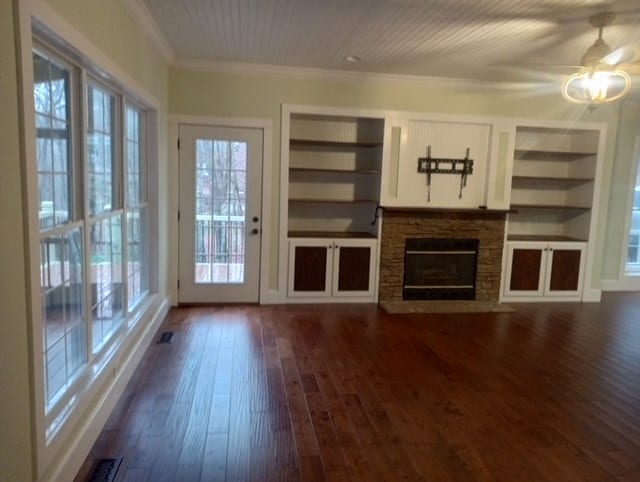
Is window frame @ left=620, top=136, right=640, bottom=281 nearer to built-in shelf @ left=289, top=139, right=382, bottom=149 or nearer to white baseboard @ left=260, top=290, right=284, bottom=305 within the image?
built-in shelf @ left=289, top=139, right=382, bottom=149

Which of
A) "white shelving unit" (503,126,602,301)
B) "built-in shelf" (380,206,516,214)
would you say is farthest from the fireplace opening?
"white shelving unit" (503,126,602,301)

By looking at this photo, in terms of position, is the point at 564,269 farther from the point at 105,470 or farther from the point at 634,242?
the point at 105,470

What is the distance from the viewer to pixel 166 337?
411cm

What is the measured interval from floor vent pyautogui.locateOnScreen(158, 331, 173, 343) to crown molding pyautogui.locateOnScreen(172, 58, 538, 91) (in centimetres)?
270

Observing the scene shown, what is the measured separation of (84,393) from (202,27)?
2.86m

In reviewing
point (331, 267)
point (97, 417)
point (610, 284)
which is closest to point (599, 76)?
point (331, 267)

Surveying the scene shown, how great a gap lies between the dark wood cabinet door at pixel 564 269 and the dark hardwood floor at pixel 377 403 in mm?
1109

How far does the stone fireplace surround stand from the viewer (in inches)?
214

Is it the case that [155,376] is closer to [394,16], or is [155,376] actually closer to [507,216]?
[394,16]

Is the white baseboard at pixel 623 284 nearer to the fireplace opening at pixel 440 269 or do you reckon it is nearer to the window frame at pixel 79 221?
the fireplace opening at pixel 440 269

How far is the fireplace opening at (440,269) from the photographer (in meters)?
5.55

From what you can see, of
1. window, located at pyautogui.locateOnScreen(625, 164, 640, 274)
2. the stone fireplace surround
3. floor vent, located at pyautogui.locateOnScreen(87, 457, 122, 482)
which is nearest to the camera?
floor vent, located at pyautogui.locateOnScreen(87, 457, 122, 482)

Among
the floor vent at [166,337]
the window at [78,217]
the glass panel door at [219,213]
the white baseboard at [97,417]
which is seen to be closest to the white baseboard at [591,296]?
the glass panel door at [219,213]

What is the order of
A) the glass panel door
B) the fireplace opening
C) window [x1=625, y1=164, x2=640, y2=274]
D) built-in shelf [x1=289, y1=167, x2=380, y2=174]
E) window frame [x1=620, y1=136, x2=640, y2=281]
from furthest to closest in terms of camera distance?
window [x1=625, y1=164, x2=640, y2=274] → window frame [x1=620, y1=136, x2=640, y2=281] → the fireplace opening → built-in shelf [x1=289, y1=167, x2=380, y2=174] → the glass panel door
